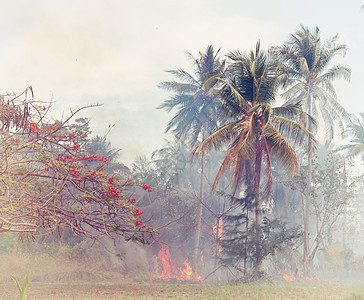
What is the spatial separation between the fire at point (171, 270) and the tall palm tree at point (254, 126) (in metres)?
10.4

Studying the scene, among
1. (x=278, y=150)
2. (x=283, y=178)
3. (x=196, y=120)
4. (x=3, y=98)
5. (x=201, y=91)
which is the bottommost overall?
(x=3, y=98)

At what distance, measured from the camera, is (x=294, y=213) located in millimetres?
42938

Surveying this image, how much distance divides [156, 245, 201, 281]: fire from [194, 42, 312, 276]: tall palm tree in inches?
409

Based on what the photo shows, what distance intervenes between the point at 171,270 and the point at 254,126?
1585cm

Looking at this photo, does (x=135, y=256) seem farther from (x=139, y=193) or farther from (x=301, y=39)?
(x=301, y=39)

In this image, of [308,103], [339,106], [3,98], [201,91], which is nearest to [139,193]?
[201,91]

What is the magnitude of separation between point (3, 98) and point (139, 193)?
25.6 metres

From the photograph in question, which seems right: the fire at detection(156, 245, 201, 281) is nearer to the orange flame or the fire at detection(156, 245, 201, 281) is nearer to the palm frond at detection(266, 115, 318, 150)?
the orange flame

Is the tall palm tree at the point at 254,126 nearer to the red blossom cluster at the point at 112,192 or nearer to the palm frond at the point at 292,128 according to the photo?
the palm frond at the point at 292,128

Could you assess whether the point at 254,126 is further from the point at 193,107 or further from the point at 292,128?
the point at 193,107

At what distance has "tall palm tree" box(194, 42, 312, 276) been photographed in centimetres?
1867

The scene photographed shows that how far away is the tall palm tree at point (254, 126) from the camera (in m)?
18.7

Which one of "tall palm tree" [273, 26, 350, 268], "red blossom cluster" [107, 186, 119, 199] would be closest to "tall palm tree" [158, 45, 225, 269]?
"tall palm tree" [273, 26, 350, 268]

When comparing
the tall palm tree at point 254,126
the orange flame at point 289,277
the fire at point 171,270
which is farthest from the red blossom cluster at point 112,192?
the orange flame at point 289,277
